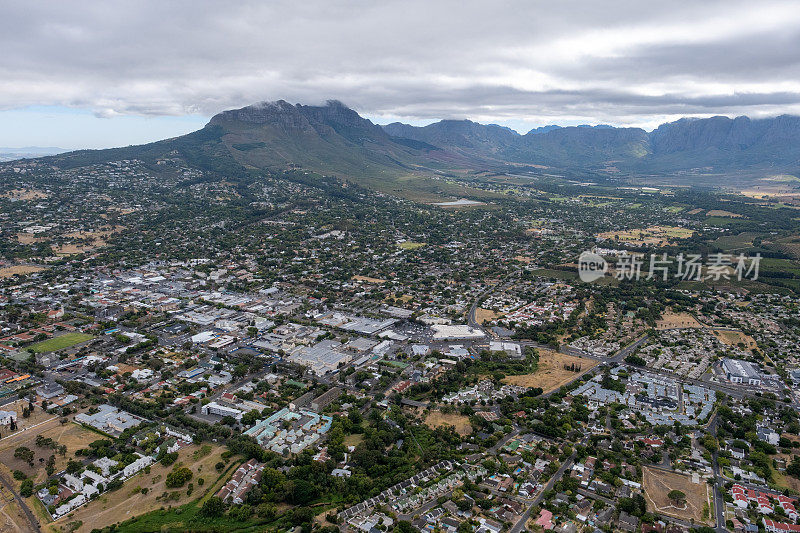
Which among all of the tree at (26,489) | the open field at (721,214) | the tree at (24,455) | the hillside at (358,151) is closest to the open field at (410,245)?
the hillside at (358,151)

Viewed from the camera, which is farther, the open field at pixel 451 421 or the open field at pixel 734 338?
the open field at pixel 734 338

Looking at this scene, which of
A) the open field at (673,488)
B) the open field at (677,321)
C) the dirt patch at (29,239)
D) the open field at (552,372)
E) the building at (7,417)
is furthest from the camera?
the dirt patch at (29,239)

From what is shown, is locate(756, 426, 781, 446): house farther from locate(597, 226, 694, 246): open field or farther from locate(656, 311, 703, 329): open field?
locate(597, 226, 694, 246): open field

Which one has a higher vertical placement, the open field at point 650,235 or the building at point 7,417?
the open field at point 650,235

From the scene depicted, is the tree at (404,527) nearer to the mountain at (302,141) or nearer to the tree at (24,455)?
the tree at (24,455)

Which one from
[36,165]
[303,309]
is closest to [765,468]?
[303,309]

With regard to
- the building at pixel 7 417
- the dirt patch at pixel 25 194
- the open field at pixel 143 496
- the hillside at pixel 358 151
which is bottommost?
the open field at pixel 143 496

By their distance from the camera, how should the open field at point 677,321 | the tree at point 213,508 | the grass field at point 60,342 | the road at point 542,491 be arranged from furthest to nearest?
the open field at point 677,321, the grass field at point 60,342, the tree at point 213,508, the road at point 542,491

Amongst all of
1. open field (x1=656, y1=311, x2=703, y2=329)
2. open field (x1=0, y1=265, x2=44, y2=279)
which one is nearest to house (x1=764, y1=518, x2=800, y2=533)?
open field (x1=656, y1=311, x2=703, y2=329)
